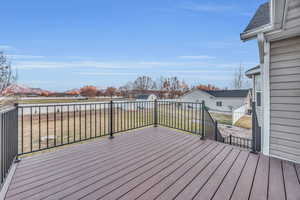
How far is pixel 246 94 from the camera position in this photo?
17391 mm

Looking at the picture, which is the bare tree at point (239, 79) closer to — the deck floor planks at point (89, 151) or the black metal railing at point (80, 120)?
the black metal railing at point (80, 120)

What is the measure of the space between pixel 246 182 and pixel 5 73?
8316mm

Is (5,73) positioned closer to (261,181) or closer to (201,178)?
(201,178)

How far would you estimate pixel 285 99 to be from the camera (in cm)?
233

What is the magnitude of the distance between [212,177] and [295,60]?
2.27 meters

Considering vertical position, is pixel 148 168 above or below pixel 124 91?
below

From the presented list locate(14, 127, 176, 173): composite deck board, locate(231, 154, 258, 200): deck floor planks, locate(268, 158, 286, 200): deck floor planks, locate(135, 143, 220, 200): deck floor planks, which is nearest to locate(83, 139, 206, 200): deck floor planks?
locate(135, 143, 220, 200): deck floor planks

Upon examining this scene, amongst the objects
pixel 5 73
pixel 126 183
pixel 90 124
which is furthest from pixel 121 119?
pixel 5 73

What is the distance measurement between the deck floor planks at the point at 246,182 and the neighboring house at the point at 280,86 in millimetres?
593

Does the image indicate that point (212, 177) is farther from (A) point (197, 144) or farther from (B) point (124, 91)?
(B) point (124, 91)

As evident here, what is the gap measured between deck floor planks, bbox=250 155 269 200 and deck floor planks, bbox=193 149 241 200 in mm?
311

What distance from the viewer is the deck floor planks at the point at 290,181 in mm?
1442

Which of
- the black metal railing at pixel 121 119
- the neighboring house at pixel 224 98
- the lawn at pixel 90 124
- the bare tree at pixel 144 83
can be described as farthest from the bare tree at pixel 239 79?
the black metal railing at pixel 121 119

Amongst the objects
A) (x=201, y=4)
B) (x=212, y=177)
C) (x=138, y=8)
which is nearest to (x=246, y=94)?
(x=201, y=4)
